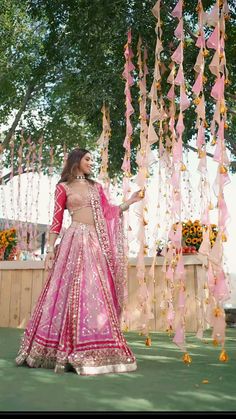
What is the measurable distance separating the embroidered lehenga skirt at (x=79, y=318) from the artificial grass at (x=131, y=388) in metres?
0.09

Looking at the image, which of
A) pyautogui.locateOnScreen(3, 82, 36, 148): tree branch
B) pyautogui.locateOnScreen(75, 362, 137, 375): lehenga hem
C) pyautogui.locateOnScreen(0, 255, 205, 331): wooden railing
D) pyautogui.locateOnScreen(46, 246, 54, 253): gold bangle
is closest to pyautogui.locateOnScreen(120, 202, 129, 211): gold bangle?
pyautogui.locateOnScreen(46, 246, 54, 253): gold bangle

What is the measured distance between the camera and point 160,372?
2.43 metres

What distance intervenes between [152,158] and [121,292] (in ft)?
2.86

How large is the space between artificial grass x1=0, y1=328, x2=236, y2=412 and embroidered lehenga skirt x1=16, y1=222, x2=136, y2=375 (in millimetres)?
95

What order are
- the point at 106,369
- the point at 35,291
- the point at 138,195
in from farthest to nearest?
1. the point at 35,291
2. the point at 138,195
3. the point at 106,369

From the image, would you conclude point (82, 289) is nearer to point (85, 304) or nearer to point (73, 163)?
point (85, 304)

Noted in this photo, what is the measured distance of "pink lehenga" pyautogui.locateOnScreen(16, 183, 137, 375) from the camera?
2455mm

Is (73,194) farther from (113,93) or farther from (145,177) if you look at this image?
(113,93)

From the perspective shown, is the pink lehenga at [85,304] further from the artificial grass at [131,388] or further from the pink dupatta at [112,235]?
the artificial grass at [131,388]

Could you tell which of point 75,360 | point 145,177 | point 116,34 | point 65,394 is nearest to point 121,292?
point 75,360

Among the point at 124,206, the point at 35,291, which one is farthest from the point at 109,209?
the point at 35,291

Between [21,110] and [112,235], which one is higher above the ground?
[21,110]

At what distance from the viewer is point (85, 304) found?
2.56m

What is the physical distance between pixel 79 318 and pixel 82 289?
170 mm
